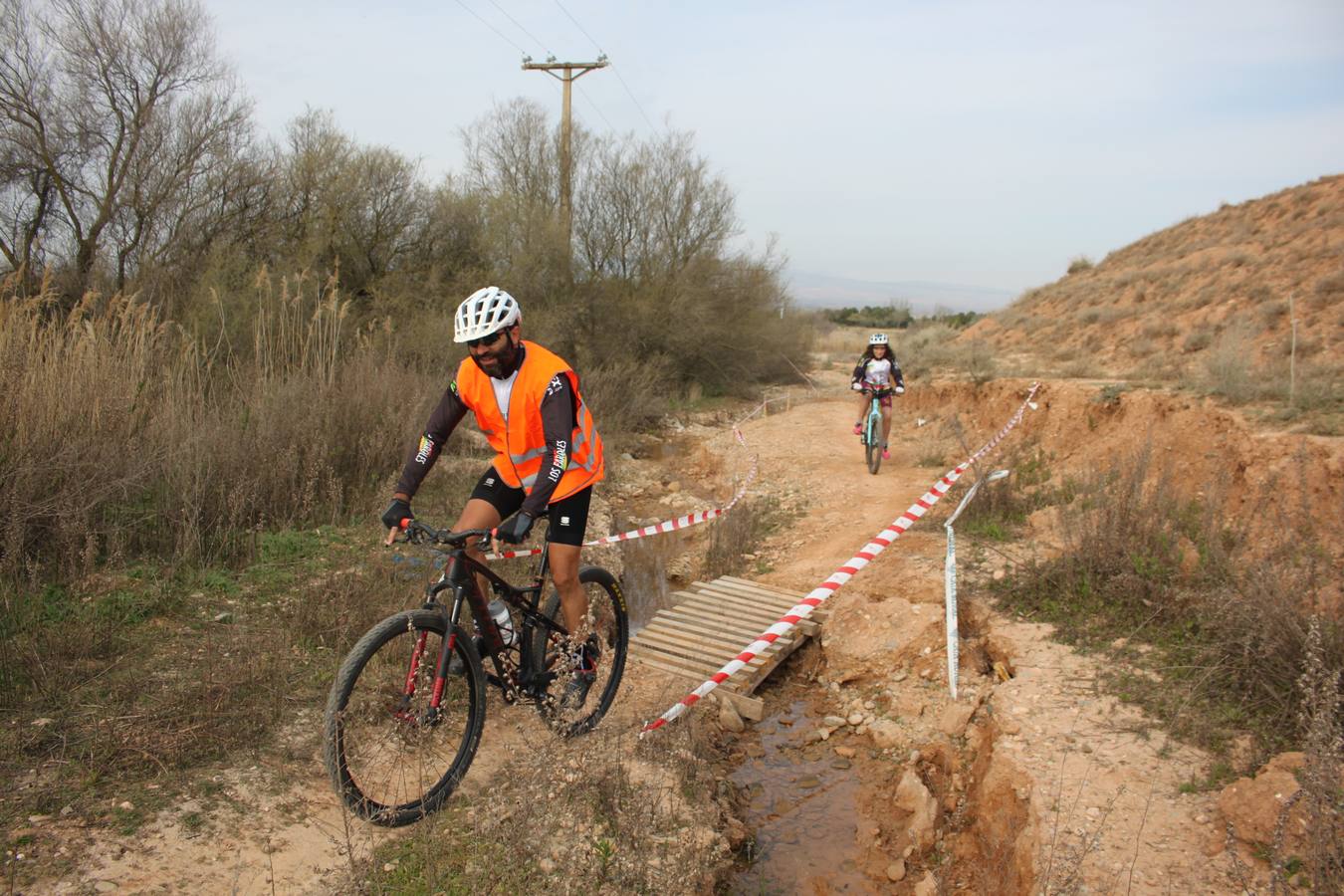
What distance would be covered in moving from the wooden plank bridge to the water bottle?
6.51 ft

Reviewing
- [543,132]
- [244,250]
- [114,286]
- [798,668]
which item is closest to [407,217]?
[244,250]

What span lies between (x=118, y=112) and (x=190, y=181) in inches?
58.0

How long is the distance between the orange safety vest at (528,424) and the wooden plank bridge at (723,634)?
229cm

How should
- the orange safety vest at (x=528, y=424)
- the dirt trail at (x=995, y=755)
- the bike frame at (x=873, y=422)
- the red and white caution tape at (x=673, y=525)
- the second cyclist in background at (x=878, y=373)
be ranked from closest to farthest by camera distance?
the dirt trail at (x=995, y=755) < the orange safety vest at (x=528, y=424) < the red and white caution tape at (x=673, y=525) < the second cyclist in background at (x=878, y=373) < the bike frame at (x=873, y=422)

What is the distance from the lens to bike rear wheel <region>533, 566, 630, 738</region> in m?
4.08

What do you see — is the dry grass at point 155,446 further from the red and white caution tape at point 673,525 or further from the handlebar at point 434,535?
the handlebar at point 434,535

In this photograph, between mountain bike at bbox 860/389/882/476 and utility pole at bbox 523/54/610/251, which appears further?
utility pole at bbox 523/54/610/251

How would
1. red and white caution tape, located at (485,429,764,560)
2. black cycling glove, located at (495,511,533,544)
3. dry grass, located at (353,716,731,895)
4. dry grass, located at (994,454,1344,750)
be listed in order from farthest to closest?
red and white caution tape, located at (485,429,764,560) → dry grass, located at (994,454,1344,750) → black cycling glove, located at (495,511,533,544) → dry grass, located at (353,716,731,895)

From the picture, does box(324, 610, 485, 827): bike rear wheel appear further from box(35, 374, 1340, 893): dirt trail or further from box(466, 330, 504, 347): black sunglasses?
box(466, 330, 504, 347): black sunglasses

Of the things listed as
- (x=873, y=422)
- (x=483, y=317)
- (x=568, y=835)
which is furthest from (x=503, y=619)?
(x=873, y=422)

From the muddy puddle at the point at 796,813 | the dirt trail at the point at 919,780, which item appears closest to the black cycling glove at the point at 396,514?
the dirt trail at the point at 919,780

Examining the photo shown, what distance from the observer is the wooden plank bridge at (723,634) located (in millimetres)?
6082

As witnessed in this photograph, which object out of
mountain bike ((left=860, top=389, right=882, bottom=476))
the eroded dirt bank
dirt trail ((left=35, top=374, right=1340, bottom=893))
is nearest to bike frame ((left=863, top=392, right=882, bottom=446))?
mountain bike ((left=860, top=389, right=882, bottom=476))

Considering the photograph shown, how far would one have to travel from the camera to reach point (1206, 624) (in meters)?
5.08
